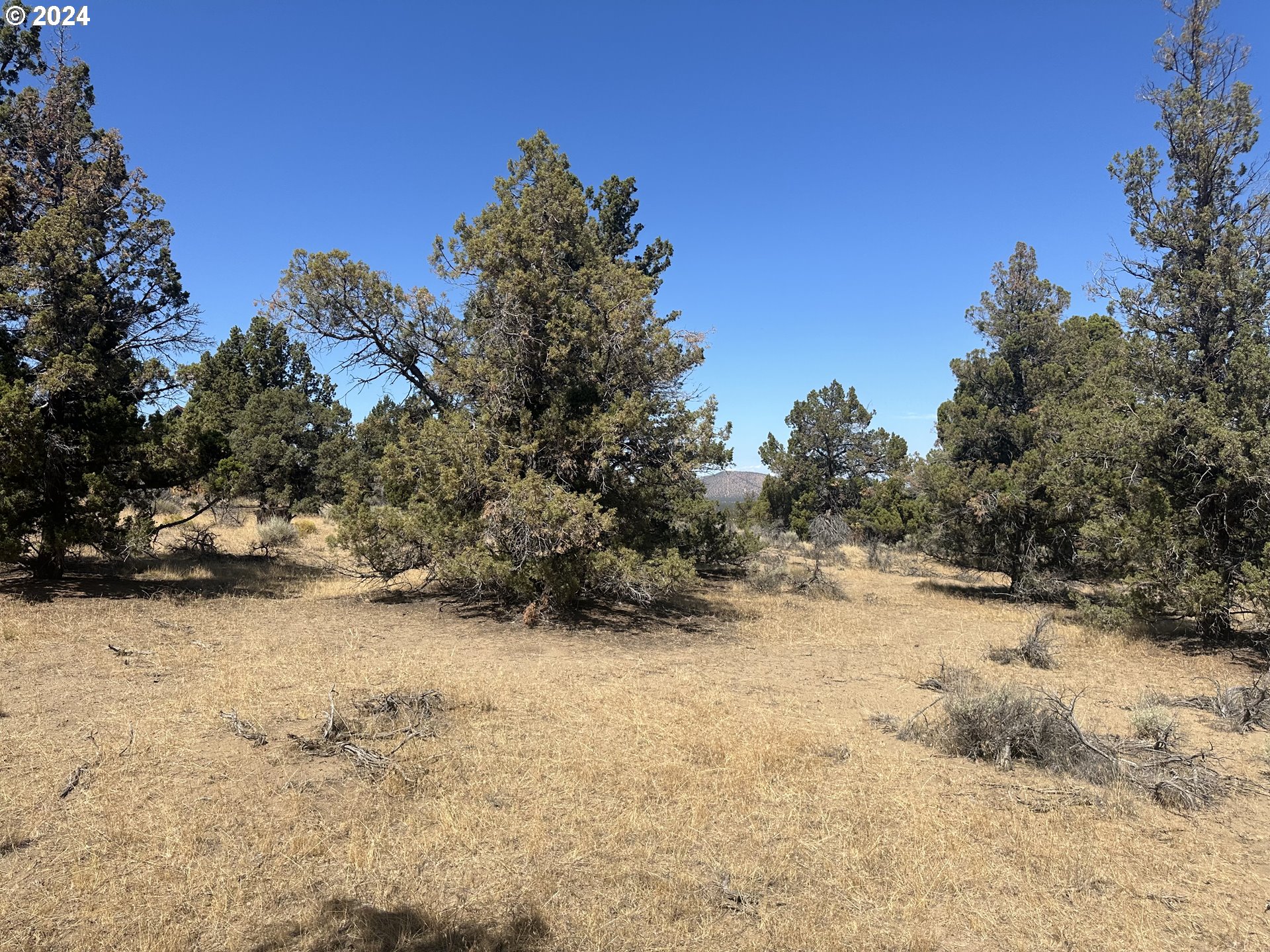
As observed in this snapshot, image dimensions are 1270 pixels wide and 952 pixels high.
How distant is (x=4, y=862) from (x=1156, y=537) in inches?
633

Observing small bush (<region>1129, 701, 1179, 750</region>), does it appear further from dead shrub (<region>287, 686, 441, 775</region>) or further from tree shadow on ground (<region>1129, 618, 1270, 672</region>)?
dead shrub (<region>287, 686, 441, 775</region>)

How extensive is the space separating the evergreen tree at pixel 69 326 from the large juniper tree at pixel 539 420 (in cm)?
311

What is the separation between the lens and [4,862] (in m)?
4.18

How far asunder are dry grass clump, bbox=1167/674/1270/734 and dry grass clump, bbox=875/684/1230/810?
214cm

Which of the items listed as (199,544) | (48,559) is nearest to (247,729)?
(48,559)

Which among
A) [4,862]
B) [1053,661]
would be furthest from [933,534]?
[4,862]

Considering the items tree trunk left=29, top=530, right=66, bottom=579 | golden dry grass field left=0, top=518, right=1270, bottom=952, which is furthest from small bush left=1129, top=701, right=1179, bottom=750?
tree trunk left=29, top=530, right=66, bottom=579

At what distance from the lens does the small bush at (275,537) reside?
21.0m

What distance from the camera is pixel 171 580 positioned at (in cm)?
1527

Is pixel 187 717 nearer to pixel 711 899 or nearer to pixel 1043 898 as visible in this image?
pixel 711 899

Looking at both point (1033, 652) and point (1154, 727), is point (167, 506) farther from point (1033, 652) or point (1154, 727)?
point (1154, 727)

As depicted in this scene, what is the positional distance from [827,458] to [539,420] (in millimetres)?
25494

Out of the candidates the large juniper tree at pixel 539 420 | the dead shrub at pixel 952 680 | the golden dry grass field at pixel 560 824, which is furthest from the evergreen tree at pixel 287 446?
the dead shrub at pixel 952 680

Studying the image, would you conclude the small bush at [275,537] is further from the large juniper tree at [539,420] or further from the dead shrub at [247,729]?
the dead shrub at [247,729]
